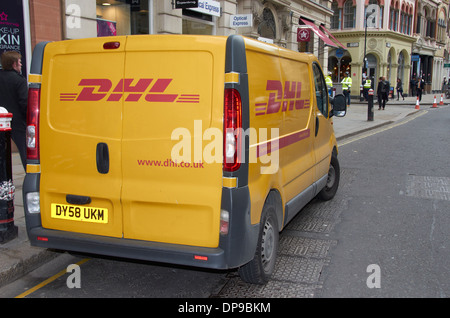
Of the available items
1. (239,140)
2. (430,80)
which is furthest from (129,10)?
(430,80)

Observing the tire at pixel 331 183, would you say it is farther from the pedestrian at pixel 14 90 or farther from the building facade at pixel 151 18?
the building facade at pixel 151 18

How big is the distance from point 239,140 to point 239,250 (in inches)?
32.1

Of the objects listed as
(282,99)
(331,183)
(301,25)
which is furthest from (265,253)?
(301,25)

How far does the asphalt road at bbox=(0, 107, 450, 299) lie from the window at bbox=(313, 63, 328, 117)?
1.43 meters

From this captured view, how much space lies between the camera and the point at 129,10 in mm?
13195

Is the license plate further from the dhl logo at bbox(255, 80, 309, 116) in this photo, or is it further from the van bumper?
the dhl logo at bbox(255, 80, 309, 116)

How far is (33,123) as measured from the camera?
3.72m

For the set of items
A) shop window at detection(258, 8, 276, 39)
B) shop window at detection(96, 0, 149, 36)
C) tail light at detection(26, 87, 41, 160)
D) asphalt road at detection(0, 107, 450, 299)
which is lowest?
asphalt road at detection(0, 107, 450, 299)

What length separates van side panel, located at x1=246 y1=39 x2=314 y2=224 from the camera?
3.53 m

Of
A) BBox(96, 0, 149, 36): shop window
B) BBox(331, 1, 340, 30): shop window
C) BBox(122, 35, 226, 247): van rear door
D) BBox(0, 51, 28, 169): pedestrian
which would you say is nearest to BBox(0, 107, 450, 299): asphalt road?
BBox(122, 35, 226, 247): van rear door

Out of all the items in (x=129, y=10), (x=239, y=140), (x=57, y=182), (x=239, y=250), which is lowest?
(x=239, y=250)

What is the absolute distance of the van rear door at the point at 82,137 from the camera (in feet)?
11.4

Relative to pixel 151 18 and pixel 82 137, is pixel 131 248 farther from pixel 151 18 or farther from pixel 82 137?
pixel 151 18
